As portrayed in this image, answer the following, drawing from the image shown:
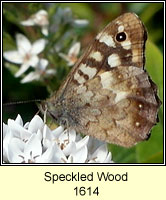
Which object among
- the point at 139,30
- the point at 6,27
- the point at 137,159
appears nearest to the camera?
the point at 139,30

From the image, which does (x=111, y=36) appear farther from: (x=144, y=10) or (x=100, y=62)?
(x=144, y=10)

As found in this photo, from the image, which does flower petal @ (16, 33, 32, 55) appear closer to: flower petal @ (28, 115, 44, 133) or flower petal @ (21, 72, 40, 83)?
flower petal @ (21, 72, 40, 83)

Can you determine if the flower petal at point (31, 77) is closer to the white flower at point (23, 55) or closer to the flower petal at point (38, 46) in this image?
the white flower at point (23, 55)

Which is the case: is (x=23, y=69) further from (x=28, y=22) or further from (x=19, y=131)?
(x=19, y=131)

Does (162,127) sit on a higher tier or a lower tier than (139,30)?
lower

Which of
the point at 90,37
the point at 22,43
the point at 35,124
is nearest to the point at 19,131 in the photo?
the point at 35,124

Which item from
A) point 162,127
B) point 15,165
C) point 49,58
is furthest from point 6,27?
point 15,165

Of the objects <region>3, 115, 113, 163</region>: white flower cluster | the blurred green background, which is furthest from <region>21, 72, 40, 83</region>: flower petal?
<region>3, 115, 113, 163</region>: white flower cluster
